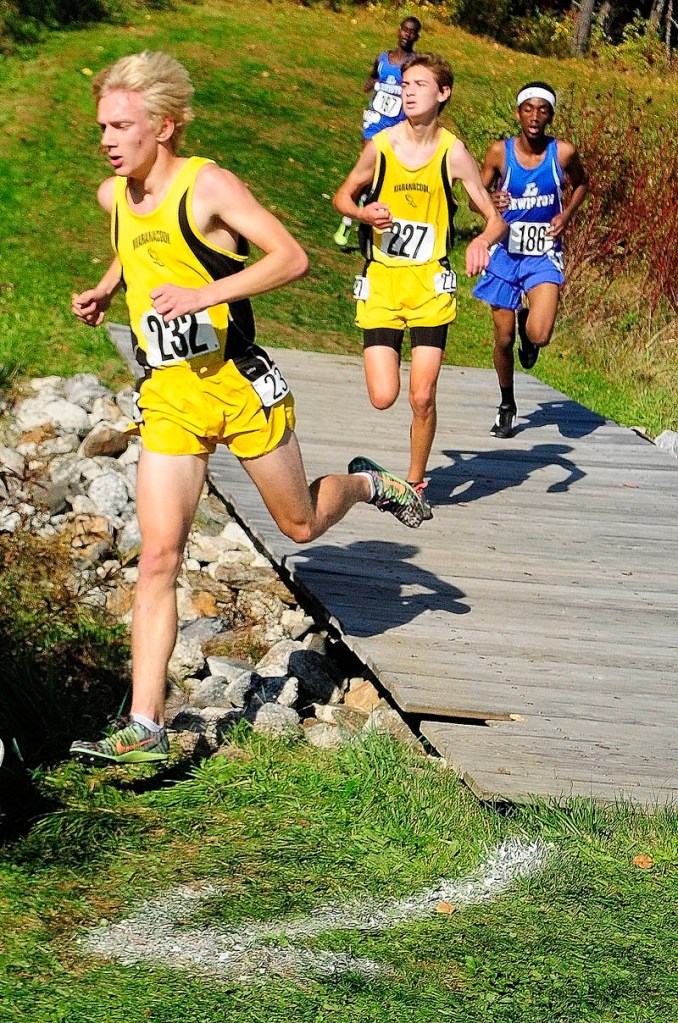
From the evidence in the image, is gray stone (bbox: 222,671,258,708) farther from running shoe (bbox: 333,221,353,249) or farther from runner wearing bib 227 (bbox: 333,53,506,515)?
running shoe (bbox: 333,221,353,249)

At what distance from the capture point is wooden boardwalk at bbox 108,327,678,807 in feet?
17.1


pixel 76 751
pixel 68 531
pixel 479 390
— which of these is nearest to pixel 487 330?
pixel 479 390

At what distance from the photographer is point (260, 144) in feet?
61.5

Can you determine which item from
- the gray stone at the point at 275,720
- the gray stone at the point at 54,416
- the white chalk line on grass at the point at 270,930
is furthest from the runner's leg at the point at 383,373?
the white chalk line on grass at the point at 270,930

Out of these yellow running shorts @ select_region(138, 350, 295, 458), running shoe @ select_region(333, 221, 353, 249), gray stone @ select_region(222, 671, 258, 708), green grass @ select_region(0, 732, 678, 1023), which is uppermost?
yellow running shorts @ select_region(138, 350, 295, 458)

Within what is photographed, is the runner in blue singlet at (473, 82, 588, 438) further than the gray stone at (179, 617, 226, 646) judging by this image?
Yes

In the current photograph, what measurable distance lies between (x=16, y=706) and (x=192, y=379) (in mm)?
1614

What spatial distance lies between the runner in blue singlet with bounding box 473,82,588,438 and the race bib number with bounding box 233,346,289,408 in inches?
160

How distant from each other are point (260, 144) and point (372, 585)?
42.8 ft

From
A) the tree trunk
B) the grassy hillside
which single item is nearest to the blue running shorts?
the grassy hillside

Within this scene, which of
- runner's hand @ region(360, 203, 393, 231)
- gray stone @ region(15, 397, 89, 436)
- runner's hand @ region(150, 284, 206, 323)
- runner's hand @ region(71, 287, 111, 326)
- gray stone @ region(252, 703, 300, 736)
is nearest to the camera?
runner's hand @ region(150, 284, 206, 323)

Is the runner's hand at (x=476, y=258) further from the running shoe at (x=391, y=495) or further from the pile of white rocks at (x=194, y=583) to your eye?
the pile of white rocks at (x=194, y=583)

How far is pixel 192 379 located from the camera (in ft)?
16.2

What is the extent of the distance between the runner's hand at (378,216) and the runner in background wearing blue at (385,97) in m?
8.32
